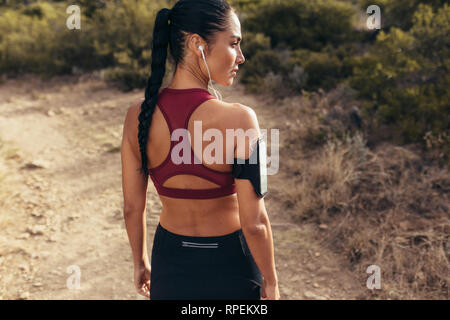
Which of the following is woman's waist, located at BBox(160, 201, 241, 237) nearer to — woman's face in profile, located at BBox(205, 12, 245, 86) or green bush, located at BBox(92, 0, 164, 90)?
woman's face in profile, located at BBox(205, 12, 245, 86)

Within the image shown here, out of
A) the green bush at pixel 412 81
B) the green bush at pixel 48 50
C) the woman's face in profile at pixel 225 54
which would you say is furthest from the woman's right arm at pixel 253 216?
the green bush at pixel 48 50

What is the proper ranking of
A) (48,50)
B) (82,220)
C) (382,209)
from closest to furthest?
(382,209) < (82,220) < (48,50)

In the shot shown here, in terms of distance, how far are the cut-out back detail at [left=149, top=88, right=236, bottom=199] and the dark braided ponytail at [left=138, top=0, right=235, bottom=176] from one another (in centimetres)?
7

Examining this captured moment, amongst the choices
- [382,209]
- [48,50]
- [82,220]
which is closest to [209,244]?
[382,209]

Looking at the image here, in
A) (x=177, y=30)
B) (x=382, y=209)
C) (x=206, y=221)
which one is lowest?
(x=382, y=209)

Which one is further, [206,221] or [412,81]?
[412,81]

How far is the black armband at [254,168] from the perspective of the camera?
1367mm

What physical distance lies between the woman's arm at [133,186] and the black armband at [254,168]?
1.46 ft

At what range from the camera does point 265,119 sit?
6.49 meters

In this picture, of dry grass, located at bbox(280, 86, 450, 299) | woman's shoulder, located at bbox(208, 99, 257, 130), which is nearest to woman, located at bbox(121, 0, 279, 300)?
woman's shoulder, located at bbox(208, 99, 257, 130)

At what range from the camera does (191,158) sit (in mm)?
1398

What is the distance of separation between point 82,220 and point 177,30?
3462 millimetres

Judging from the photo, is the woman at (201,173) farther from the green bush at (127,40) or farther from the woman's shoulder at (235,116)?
the green bush at (127,40)

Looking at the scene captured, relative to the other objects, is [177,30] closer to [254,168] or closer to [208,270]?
[254,168]
